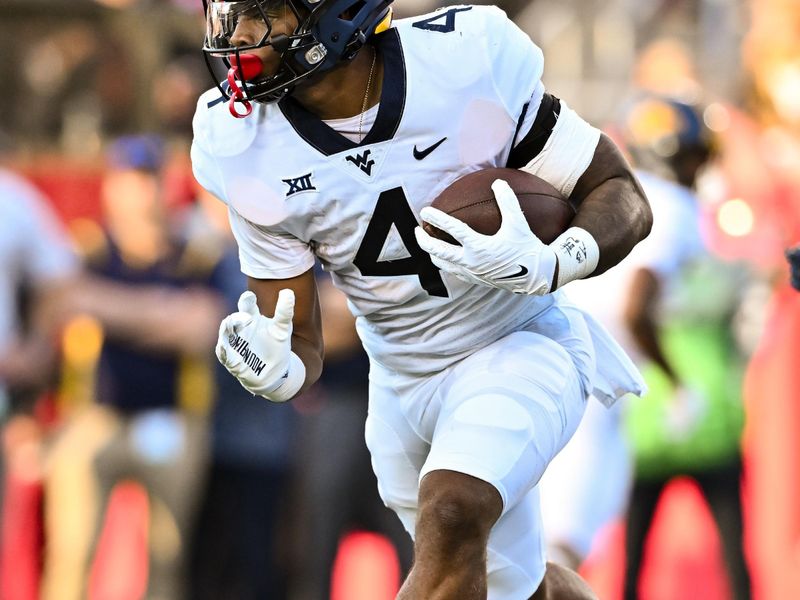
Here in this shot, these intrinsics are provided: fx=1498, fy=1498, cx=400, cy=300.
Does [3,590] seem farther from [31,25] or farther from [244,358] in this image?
[31,25]

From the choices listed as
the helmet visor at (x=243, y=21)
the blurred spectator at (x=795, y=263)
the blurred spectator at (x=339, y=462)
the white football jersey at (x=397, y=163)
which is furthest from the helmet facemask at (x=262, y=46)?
the blurred spectator at (x=339, y=462)

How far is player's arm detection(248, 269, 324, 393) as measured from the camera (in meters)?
3.45

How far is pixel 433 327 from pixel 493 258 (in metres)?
0.42

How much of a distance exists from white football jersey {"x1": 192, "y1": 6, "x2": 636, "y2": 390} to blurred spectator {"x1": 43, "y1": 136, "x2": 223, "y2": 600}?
275 cm

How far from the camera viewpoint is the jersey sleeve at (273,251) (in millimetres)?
3410

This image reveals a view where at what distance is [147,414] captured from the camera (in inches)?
243

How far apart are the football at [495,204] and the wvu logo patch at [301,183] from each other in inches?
10.6

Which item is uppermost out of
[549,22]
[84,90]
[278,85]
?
[278,85]

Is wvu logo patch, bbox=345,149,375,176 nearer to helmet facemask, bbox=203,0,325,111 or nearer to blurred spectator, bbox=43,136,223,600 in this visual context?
helmet facemask, bbox=203,0,325,111

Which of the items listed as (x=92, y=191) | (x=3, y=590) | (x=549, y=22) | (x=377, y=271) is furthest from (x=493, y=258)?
(x=549, y=22)

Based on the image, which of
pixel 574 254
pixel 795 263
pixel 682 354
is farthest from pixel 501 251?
pixel 682 354

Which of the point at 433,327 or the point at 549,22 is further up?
the point at 433,327

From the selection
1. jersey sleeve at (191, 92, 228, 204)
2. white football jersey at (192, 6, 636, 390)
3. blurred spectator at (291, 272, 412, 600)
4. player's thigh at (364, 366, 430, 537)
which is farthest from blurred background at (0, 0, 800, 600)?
jersey sleeve at (191, 92, 228, 204)

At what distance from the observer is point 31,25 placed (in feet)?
37.6
